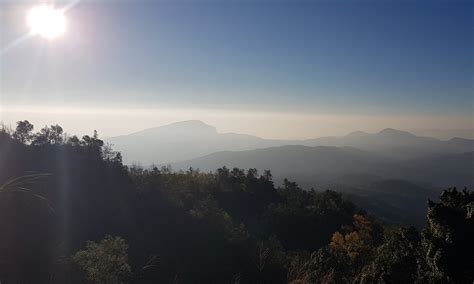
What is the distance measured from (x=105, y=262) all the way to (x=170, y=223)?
31307 millimetres

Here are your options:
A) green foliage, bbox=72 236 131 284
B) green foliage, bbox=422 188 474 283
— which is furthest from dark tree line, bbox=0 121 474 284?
green foliage, bbox=422 188 474 283

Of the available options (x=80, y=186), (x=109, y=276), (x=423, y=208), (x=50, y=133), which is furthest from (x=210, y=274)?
(x=423, y=208)

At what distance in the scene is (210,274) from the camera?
1401 inches

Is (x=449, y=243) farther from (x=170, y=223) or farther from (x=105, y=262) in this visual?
(x=170, y=223)

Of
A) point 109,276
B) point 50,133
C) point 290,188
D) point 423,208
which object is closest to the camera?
point 109,276

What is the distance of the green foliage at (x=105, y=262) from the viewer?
1725 cm

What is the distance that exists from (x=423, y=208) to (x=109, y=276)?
18446 cm

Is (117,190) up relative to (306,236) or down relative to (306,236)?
up

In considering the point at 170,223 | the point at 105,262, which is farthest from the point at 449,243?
the point at 170,223

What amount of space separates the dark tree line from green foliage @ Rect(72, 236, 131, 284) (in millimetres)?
65

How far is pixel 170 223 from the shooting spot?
49.8 metres

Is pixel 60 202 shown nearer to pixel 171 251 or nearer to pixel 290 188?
pixel 171 251

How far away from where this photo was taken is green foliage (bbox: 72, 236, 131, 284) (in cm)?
1725

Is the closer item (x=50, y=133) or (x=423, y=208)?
(x=50, y=133)
